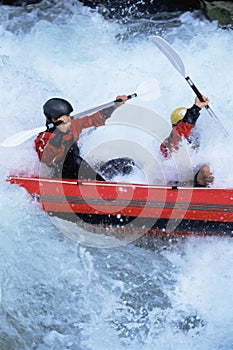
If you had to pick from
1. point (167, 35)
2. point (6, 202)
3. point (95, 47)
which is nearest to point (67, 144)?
point (6, 202)

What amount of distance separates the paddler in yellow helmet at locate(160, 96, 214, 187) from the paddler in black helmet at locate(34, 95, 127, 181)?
1.53 feet

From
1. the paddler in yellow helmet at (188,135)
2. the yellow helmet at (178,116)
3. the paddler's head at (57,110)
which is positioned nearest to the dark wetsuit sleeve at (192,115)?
the paddler in yellow helmet at (188,135)

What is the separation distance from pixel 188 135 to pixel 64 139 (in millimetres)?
955

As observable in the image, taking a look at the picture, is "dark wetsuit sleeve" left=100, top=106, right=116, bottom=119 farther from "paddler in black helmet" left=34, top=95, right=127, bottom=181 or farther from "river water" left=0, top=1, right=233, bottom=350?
"river water" left=0, top=1, right=233, bottom=350

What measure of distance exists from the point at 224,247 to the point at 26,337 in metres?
1.63

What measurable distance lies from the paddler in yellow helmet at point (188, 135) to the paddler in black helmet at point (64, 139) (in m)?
0.47

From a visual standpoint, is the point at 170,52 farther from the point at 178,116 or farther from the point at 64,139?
the point at 64,139

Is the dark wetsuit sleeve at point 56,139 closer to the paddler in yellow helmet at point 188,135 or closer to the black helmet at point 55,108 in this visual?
the black helmet at point 55,108

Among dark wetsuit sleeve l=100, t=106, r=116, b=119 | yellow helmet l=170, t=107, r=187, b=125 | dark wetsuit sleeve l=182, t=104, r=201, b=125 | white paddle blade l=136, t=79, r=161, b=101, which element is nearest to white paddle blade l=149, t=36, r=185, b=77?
white paddle blade l=136, t=79, r=161, b=101

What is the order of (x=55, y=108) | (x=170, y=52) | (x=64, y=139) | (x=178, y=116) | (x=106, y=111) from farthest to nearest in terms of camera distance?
(x=170, y=52), (x=178, y=116), (x=106, y=111), (x=64, y=139), (x=55, y=108)

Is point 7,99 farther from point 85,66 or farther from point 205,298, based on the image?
point 205,298

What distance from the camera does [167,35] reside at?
18.8 feet

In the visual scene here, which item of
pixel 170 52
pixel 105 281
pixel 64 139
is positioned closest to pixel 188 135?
pixel 170 52

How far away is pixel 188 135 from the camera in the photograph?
13.1 feet
